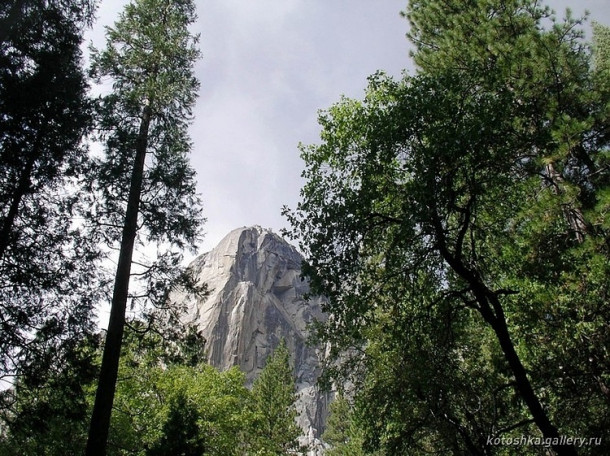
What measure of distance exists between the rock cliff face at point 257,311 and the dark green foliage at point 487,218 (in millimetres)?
71278

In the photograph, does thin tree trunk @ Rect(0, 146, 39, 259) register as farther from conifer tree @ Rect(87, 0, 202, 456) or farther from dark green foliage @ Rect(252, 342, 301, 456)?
dark green foliage @ Rect(252, 342, 301, 456)

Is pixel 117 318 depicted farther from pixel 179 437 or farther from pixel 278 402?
pixel 278 402

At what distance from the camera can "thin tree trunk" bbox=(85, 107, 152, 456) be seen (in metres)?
8.34

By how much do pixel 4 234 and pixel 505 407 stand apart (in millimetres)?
11613

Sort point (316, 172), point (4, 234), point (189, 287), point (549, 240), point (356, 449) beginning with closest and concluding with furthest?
1. point (549, 240)
2. point (4, 234)
3. point (316, 172)
4. point (189, 287)
5. point (356, 449)

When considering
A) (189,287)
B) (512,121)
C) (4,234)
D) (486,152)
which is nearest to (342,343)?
(189,287)

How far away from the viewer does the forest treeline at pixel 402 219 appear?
7.81 m

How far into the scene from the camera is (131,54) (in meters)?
12.8

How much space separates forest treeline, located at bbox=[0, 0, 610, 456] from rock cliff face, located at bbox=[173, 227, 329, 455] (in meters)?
69.9

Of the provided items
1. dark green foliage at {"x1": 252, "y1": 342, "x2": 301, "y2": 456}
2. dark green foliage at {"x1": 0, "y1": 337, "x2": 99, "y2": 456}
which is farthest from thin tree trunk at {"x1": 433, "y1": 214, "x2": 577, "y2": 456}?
dark green foliage at {"x1": 252, "y1": 342, "x2": 301, "y2": 456}

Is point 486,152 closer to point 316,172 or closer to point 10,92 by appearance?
point 316,172

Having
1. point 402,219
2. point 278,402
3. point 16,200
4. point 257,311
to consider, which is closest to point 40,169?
point 16,200

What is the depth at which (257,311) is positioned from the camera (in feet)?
330

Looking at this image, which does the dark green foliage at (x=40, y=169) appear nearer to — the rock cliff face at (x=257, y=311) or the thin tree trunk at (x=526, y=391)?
the thin tree trunk at (x=526, y=391)
